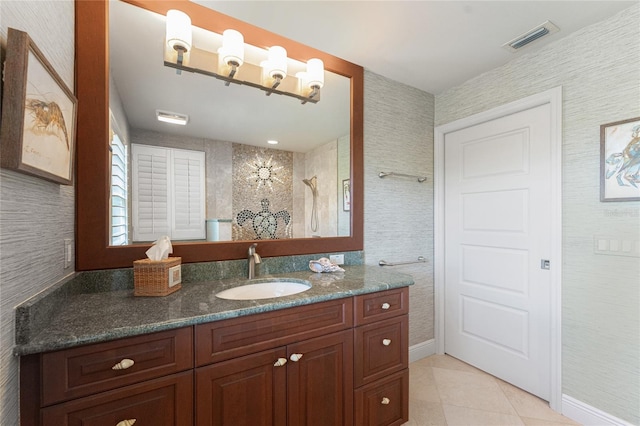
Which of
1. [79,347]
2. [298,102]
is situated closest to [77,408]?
[79,347]

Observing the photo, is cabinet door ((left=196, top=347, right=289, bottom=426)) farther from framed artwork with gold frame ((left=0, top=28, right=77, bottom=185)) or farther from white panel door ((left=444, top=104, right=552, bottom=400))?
white panel door ((left=444, top=104, right=552, bottom=400))

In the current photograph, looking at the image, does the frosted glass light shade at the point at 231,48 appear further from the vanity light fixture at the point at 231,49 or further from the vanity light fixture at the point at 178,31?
the vanity light fixture at the point at 178,31

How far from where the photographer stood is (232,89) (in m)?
1.65

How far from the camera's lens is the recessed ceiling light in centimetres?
147

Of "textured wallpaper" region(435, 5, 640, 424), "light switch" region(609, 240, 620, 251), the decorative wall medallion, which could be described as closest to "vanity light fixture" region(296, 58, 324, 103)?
the decorative wall medallion

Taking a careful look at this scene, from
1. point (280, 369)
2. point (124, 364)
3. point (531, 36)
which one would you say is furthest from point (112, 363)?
point (531, 36)

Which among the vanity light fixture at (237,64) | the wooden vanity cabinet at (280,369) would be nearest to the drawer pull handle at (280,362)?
the wooden vanity cabinet at (280,369)

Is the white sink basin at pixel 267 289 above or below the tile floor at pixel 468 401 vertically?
above

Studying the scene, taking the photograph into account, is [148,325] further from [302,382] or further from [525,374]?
[525,374]

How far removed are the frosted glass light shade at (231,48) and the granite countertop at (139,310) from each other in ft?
4.17

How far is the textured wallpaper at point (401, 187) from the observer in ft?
7.18

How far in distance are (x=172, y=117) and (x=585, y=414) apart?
2.99m

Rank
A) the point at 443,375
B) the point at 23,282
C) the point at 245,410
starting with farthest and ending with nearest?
the point at 443,375
the point at 245,410
the point at 23,282

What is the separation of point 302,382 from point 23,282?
1.08m
